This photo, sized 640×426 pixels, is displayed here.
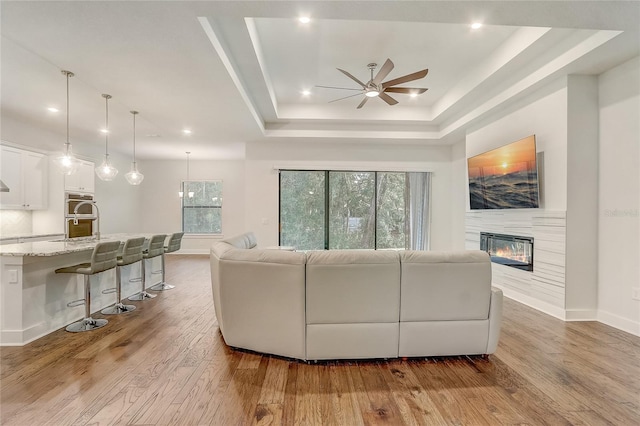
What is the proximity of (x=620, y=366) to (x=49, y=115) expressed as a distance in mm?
7722

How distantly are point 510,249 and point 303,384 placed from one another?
3790mm

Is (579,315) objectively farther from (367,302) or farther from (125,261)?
(125,261)

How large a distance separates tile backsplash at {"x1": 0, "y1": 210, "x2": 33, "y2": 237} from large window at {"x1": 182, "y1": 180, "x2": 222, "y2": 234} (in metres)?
3.85

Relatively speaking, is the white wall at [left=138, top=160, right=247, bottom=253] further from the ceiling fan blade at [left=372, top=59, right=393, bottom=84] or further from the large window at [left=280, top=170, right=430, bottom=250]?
the ceiling fan blade at [left=372, top=59, right=393, bottom=84]

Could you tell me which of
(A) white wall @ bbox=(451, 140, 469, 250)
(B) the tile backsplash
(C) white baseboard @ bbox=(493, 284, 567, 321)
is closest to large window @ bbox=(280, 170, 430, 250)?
(A) white wall @ bbox=(451, 140, 469, 250)

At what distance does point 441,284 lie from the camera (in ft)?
8.18

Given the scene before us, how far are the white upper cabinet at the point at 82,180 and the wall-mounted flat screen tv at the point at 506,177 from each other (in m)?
7.42

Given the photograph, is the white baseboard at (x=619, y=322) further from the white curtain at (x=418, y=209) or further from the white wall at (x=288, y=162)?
the white wall at (x=288, y=162)

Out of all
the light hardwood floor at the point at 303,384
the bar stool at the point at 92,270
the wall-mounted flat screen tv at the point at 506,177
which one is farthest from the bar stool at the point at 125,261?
the wall-mounted flat screen tv at the point at 506,177

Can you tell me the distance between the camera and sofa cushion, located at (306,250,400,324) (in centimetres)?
244

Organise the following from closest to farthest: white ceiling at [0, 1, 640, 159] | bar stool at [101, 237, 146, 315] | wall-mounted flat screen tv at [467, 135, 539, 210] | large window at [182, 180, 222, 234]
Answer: white ceiling at [0, 1, 640, 159] → bar stool at [101, 237, 146, 315] → wall-mounted flat screen tv at [467, 135, 539, 210] → large window at [182, 180, 222, 234]

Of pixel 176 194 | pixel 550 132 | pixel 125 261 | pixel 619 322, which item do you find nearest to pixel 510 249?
pixel 619 322

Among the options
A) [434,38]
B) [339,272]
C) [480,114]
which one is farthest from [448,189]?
[339,272]

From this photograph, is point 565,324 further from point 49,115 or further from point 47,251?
point 49,115
